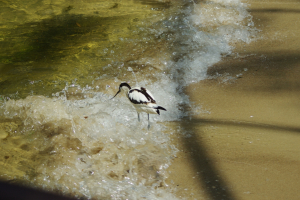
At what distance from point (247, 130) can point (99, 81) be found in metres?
2.40

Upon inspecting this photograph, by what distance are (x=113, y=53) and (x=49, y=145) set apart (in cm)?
233

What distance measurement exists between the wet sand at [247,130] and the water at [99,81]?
219mm

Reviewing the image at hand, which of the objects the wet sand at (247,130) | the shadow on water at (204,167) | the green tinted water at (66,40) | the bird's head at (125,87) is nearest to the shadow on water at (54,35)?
the green tinted water at (66,40)

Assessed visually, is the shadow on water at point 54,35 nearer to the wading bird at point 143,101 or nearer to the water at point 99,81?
the water at point 99,81

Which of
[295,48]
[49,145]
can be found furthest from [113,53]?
[295,48]

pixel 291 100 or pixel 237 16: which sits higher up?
pixel 237 16

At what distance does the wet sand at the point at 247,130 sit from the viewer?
2770 mm

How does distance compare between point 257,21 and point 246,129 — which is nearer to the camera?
point 246,129

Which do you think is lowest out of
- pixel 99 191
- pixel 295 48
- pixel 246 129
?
pixel 99 191

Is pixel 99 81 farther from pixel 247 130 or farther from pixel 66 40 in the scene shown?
pixel 247 130

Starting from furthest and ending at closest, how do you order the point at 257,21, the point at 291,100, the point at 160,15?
1. the point at 160,15
2. the point at 257,21
3. the point at 291,100

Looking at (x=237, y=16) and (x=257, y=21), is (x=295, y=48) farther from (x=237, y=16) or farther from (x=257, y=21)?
(x=237, y=16)

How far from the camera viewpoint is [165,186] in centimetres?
287

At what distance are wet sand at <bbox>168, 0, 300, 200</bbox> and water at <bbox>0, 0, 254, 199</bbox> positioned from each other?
219 mm
